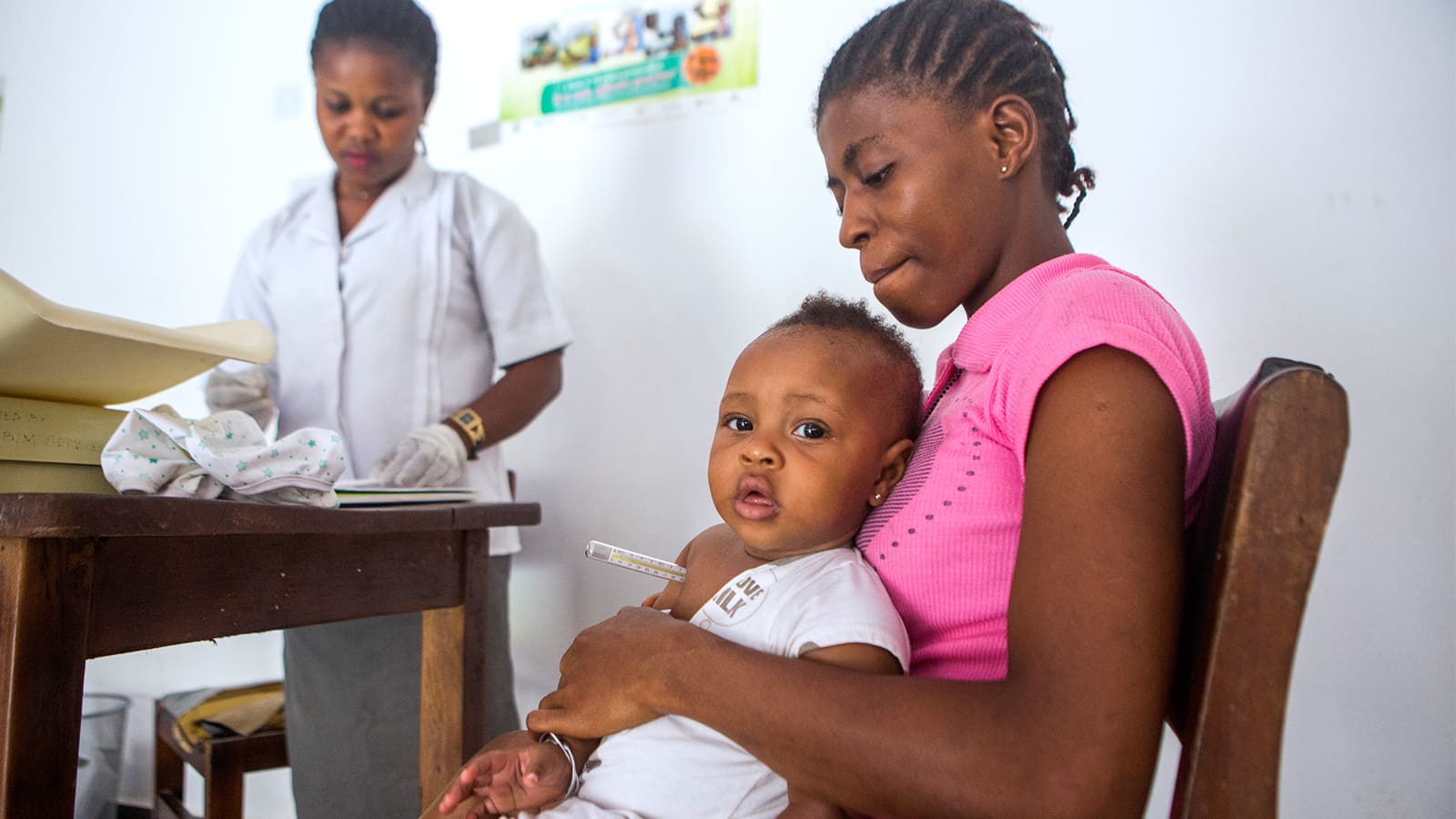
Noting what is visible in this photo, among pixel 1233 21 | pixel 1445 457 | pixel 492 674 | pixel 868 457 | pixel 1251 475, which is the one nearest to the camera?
pixel 1251 475

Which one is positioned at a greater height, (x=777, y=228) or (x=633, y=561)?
(x=777, y=228)

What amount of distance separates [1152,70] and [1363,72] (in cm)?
32

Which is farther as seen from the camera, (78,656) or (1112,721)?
(78,656)

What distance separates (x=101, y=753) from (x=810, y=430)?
6.59 ft

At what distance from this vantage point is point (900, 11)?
0.96m

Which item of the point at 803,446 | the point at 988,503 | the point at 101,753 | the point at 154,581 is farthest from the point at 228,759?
the point at 988,503

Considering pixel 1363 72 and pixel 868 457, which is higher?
pixel 1363 72

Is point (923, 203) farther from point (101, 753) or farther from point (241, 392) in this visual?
point (101, 753)

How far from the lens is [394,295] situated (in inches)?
78.7

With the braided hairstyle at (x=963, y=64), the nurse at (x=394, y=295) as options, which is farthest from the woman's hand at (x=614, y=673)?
the nurse at (x=394, y=295)

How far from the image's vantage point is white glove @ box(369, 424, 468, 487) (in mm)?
1664

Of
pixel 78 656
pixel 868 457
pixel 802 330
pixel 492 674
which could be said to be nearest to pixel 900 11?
pixel 802 330

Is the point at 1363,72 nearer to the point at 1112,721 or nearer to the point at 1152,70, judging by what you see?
the point at 1152,70

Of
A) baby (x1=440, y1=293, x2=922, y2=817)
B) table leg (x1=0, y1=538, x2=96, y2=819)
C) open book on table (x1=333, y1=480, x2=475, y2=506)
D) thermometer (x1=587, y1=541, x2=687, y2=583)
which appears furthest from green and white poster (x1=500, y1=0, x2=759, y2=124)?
table leg (x1=0, y1=538, x2=96, y2=819)
